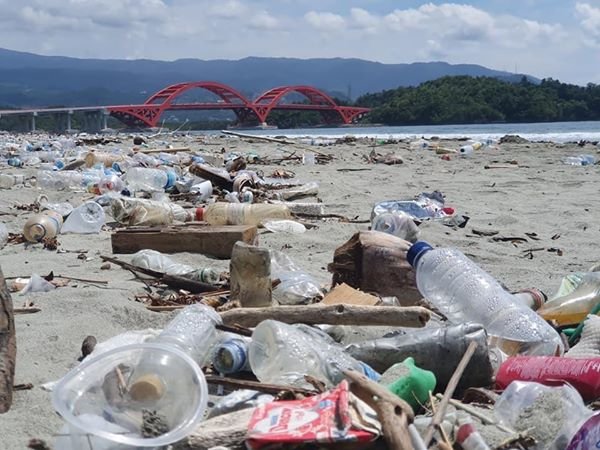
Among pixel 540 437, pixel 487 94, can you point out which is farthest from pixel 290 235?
pixel 487 94

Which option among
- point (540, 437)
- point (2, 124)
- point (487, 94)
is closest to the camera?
point (540, 437)

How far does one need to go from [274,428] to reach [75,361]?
1.00 metres

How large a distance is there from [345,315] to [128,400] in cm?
91

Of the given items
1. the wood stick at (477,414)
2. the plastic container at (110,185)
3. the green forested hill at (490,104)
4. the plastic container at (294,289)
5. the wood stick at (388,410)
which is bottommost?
the plastic container at (110,185)

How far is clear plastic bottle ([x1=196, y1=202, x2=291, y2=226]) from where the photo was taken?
489 centimetres

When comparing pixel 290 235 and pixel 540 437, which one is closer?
pixel 540 437

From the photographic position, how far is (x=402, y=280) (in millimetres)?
3152

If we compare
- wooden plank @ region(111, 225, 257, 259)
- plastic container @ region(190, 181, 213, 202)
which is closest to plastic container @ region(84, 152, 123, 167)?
plastic container @ region(190, 181, 213, 202)

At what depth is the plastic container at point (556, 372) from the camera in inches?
78.2

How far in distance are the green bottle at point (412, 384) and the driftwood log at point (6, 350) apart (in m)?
1.00

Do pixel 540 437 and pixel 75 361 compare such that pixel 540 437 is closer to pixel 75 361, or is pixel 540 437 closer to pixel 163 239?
pixel 75 361

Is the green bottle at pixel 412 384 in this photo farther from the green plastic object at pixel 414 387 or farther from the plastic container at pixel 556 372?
the plastic container at pixel 556 372

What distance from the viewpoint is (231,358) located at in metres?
2.19

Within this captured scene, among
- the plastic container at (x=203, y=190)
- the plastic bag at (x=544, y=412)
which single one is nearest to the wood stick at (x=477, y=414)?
the plastic bag at (x=544, y=412)
